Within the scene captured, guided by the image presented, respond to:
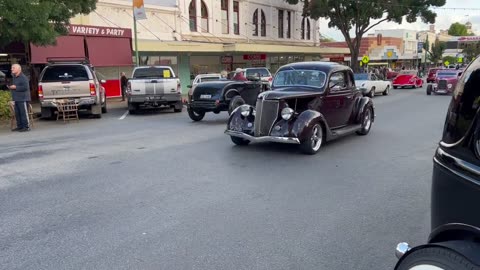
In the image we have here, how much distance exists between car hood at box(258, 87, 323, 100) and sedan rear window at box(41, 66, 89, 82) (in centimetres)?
865

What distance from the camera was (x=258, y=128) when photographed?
902 cm

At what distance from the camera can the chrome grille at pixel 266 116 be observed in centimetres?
895

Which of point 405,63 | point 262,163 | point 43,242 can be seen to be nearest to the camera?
point 43,242

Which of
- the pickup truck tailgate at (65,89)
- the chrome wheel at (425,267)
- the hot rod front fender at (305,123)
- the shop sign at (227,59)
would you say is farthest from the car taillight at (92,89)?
the shop sign at (227,59)

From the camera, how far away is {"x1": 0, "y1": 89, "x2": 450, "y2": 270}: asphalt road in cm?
425

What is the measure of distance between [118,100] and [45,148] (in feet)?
51.1

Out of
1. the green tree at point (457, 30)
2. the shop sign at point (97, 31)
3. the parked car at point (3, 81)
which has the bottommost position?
the parked car at point (3, 81)

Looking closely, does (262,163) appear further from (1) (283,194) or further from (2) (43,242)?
(2) (43,242)

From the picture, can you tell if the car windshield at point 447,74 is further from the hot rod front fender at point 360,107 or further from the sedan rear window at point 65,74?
the sedan rear window at point 65,74

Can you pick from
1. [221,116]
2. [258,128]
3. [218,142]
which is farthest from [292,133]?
[221,116]

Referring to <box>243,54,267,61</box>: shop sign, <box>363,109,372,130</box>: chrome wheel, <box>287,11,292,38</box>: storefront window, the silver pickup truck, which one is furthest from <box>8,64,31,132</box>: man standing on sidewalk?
<box>287,11,292,38</box>: storefront window

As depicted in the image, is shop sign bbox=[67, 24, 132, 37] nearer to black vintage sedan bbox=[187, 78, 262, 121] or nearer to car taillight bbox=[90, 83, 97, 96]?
car taillight bbox=[90, 83, 97, 96]

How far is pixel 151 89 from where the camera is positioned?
16891mm

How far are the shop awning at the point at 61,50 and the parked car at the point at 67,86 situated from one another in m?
6.04
